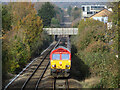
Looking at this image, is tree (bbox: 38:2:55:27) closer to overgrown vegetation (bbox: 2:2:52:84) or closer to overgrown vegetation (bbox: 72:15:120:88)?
overgrown vegetation (bbox: 2:2:52:84)

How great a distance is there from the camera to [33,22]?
27.3m

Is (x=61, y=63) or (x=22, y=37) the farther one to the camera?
(x=22, y=37)

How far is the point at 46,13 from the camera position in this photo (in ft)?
173

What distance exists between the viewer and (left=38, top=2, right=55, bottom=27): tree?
51625 millimetres

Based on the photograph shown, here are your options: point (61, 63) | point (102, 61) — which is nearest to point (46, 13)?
point (102, 61)

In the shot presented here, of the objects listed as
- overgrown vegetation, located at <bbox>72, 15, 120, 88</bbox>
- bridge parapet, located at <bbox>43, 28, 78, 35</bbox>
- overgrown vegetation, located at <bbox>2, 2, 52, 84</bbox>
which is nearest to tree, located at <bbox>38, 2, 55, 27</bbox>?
bridge parapet, located at <bbox>43, 28, 78, 35</bbox>

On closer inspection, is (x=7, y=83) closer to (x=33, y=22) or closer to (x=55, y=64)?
(x=55, y=64)

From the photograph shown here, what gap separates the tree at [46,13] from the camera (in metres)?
51.6

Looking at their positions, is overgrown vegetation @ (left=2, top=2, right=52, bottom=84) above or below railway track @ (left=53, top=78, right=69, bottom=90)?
above

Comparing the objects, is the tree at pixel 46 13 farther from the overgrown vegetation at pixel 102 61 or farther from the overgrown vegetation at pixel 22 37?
the overgrown vegetation at pixel 102 61

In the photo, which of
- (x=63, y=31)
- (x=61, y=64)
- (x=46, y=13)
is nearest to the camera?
(x=61, y=64)

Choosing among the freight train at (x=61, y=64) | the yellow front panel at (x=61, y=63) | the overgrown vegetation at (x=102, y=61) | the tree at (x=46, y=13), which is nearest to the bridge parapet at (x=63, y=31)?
the tree at (x=46, y=13)

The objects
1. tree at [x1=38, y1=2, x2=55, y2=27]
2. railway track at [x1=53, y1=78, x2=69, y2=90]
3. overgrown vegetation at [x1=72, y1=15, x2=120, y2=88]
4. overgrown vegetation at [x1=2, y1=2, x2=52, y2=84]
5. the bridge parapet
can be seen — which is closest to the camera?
overgrown vegetation at [x1=72, y1=15, x2=120, y2=88]

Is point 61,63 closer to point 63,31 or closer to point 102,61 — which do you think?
point 102,61
